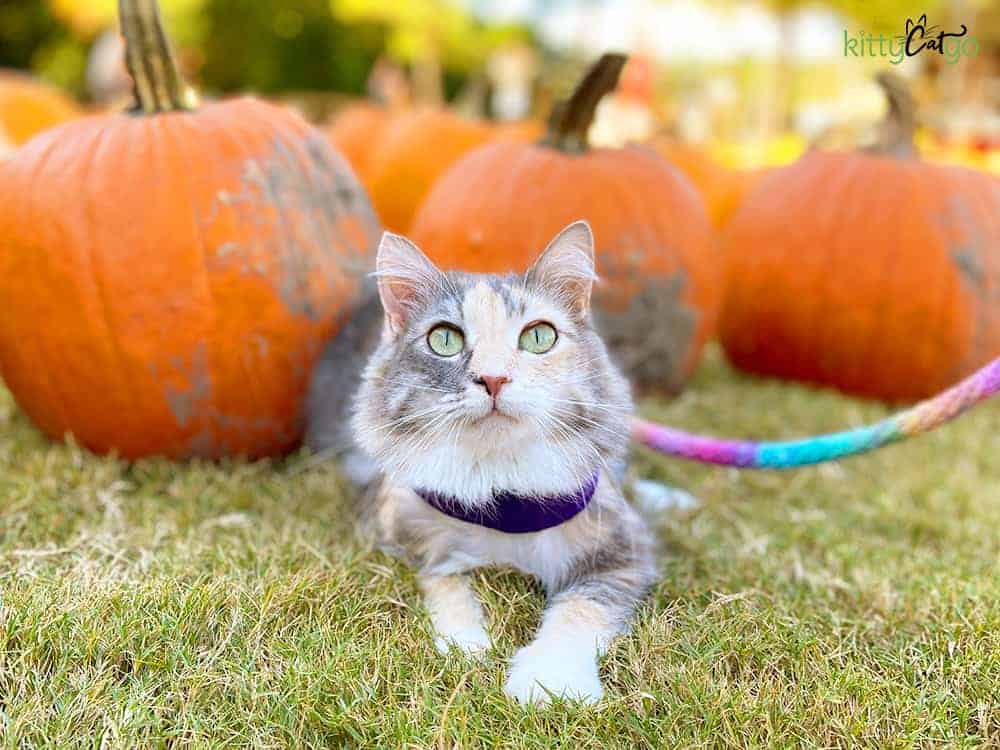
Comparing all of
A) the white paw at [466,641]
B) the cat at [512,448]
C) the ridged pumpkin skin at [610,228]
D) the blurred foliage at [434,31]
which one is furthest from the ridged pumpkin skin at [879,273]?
the blurred foliage at [434,31]

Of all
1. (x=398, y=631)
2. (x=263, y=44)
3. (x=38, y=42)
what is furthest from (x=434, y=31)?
(x=398, y=631)

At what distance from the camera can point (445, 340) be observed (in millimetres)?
1651

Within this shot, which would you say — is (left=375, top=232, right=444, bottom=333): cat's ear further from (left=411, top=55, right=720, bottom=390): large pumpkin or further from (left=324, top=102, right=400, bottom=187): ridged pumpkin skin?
(left=324, top=102, right=400, bottom=187): ridged pumpkin skin

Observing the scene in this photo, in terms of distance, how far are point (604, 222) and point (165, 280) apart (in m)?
1.44

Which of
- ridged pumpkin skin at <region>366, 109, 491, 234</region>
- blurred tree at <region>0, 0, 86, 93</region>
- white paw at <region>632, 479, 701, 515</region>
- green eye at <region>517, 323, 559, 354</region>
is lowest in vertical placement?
white paw at <region>632, 479, 701, 515</region>

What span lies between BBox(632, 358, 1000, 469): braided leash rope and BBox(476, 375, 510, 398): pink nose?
96 centimetres

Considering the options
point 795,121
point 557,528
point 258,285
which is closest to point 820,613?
point 557,528

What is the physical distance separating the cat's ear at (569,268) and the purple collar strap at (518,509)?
1.25 feet

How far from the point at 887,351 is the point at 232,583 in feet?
9.15

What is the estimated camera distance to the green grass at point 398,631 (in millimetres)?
1404

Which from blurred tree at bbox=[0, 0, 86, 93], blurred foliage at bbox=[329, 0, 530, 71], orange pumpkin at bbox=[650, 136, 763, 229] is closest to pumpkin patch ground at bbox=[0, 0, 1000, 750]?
orange pumpkin at bbox=[650, 136, 763, 229]

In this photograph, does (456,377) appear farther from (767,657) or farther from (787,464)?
(787,464)

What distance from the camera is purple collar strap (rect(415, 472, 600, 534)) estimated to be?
167cm

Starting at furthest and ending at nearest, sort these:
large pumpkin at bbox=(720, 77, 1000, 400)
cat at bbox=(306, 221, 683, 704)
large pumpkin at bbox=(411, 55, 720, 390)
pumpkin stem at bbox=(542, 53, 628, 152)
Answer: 1. large pumpkin at bbox=(720, 77, 1000, 400)
2. large pumpkin at bbox=(411, 55, 720, 390)
3. pumpkin stem at bbox=(542, 53, 628, 152)
4. cat at bbox=(306, 221, 683, 704)
